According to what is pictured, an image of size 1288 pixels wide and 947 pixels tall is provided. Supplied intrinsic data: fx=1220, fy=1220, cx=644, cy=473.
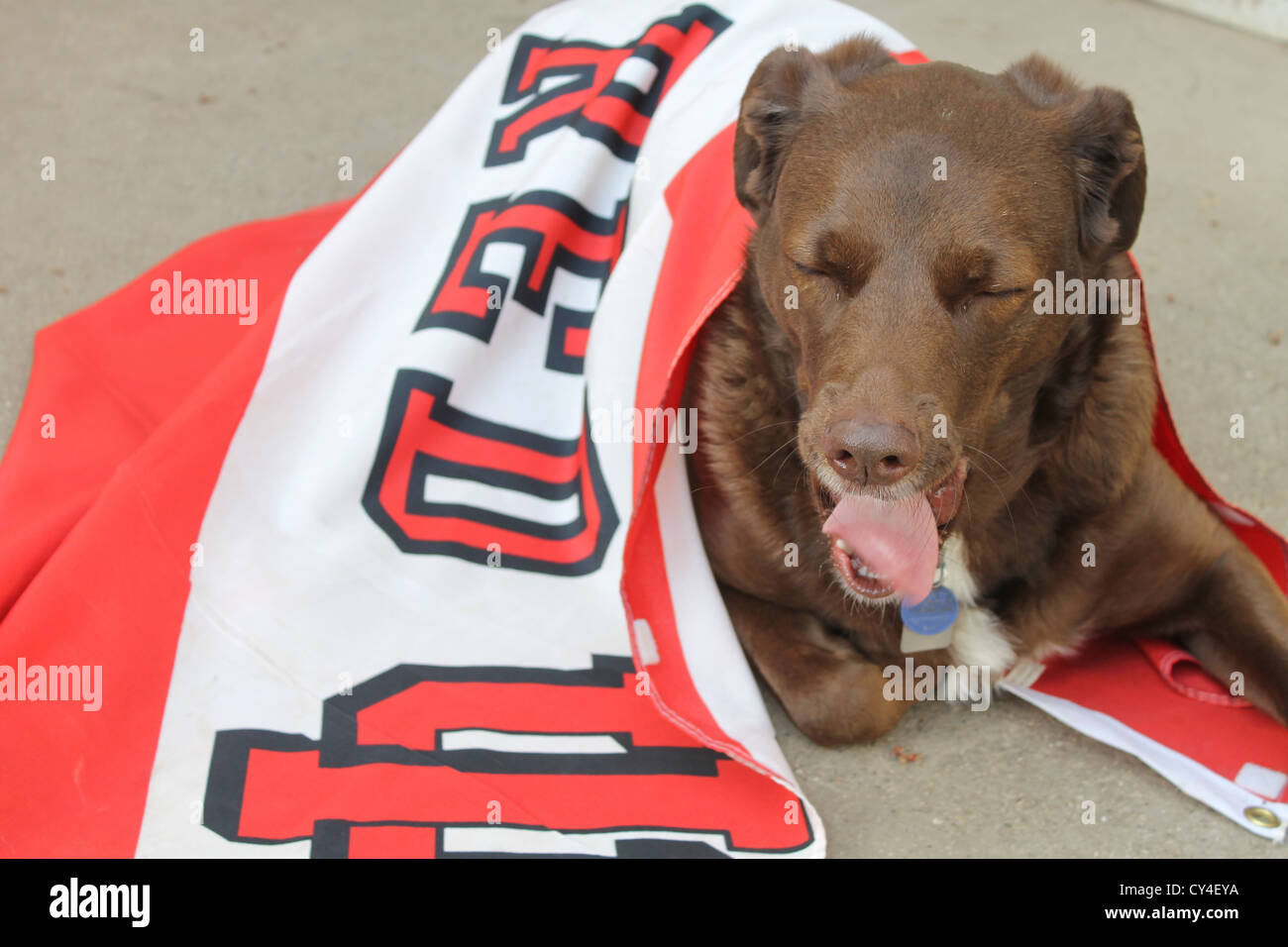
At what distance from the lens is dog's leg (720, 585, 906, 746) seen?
2.54 m

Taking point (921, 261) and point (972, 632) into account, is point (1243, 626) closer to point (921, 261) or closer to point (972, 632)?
point (972, 632)

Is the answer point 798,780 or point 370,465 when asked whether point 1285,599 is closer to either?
point 798,780

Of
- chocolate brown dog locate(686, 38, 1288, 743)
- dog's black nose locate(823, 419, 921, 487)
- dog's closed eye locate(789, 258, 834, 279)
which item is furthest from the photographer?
dog's closed eye locate(789, 258, 834, 279)

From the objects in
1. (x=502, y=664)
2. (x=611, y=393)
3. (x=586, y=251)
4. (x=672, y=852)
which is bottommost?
(x=672, y=852)

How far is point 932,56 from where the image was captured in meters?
5.40

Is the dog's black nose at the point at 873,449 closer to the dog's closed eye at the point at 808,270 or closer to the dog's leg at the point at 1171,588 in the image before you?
the dog's closed eye at the point at 808,270

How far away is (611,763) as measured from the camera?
2459 millimetres

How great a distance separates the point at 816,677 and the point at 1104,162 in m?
1.15

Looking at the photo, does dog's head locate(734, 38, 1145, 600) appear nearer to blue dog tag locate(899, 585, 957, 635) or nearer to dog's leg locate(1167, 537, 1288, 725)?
blue dog tag locate(899, 585, 957, 635)

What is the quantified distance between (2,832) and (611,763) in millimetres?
1130

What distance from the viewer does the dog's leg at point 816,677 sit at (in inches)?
100

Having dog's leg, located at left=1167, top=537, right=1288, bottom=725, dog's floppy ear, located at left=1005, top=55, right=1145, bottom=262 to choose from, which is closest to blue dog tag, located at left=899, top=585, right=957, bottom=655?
dog's leg, located at left=1167, top=537, right=1288, bottom=725

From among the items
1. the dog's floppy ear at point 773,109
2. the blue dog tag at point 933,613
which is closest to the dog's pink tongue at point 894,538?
the blue dog tag at point 933,613

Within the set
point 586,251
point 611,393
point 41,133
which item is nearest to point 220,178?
point 41,133
